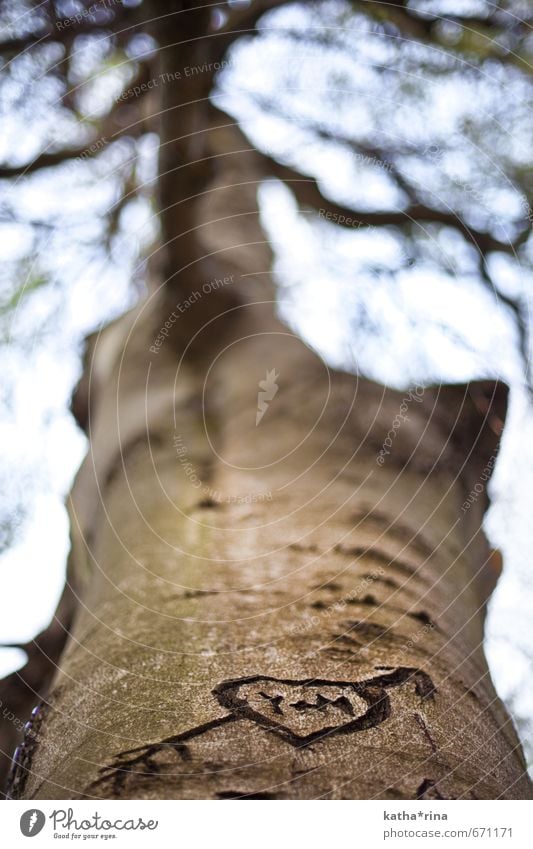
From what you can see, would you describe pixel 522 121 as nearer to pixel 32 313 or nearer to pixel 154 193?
pixel 154 193

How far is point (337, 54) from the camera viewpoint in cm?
119

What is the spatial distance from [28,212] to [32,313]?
20cm
